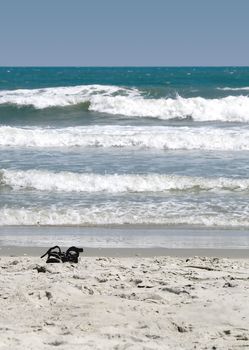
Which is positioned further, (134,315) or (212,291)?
(212,291)

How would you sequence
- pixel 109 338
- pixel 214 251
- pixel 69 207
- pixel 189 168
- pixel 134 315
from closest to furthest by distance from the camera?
pixel 109 338 < pixel 134 315 < pixel 214 251 < pixel 69 207 < pixel 189 168

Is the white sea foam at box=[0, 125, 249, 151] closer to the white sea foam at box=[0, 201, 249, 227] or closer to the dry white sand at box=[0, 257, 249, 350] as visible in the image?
the white sea foam at box=[0, 201, 249, 227]

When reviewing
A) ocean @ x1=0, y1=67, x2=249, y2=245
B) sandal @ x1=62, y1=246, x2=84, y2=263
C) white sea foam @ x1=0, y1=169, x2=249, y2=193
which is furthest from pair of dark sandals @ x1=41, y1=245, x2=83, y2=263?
white sea foam @ x1=0, y1=169, x2=249, y2=193

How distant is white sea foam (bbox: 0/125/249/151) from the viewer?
50.8 ft

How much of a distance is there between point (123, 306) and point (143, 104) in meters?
20.6

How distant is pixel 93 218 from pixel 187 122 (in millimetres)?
13490

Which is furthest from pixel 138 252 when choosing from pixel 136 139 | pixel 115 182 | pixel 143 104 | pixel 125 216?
pixel 143 104

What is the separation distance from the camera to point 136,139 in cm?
1608

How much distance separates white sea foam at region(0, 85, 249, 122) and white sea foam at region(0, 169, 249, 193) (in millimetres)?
11630

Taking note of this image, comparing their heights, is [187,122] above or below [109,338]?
above

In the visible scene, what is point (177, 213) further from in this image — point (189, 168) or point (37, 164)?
point (37, 164)

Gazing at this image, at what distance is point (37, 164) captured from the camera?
12.6 m

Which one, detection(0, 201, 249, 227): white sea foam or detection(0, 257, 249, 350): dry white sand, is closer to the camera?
detection(0, 257, 249, 350): dry white sand

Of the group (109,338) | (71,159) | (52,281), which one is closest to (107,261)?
(52,281)
